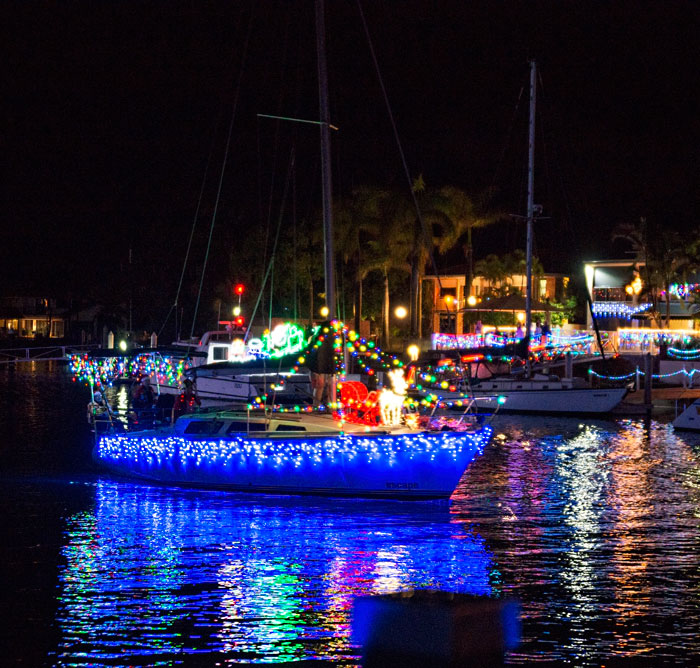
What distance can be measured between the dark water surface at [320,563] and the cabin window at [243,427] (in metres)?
1.78

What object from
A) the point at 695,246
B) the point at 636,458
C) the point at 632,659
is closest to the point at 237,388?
the point at 636,458

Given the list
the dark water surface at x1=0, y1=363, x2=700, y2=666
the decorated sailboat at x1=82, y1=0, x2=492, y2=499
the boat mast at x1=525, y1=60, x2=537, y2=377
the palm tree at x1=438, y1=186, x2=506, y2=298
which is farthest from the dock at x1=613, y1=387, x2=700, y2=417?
the decorated sailboat at x1=82, y1=0, x2=492, y2=499

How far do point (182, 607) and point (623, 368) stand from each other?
44.1 meters

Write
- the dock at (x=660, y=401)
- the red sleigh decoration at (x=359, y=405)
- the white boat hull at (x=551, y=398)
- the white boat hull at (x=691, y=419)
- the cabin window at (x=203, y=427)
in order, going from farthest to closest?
the dock at (x=660, y=401), the white boat hull at (x=551, y=398), the white boat hull at (x=691, y=419), the cabin window at (x=203, y=427), the red sleigh decoration at (x=359, y=405)

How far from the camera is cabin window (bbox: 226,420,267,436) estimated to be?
83.1ft

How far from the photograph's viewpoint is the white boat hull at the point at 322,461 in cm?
2358

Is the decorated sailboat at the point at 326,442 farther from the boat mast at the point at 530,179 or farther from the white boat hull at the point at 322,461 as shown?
the boat mast at the point at 530,179

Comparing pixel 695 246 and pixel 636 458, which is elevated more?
pixel 695 246

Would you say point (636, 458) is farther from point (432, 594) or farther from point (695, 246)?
point (695, 246)

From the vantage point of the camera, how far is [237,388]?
147 ft

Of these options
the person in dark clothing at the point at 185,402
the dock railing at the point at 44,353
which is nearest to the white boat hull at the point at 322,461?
the person in dark clothing at the point at 185,402

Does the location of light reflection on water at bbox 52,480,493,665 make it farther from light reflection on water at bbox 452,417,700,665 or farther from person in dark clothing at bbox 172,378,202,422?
person in dark clothing at bbox 172,378,202,422

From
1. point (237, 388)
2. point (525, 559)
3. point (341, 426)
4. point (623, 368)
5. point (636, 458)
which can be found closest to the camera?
point (525, 559)

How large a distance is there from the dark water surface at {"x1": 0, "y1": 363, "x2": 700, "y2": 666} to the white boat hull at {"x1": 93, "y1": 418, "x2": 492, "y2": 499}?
503 millimetres
